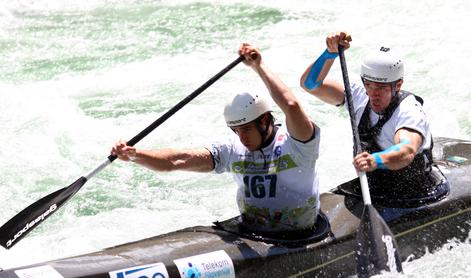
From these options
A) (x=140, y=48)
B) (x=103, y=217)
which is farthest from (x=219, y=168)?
(x=140, y=48)

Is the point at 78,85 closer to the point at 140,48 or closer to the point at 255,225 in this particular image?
the point at 140,48

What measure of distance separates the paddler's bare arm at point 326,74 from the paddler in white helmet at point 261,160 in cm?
67

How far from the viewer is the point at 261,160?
480 centimetres

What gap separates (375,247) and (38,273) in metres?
1.84

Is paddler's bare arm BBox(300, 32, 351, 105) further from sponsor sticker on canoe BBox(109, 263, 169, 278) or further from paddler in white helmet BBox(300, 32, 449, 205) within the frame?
sponsor sticker on canoe BBox(109, 263, 169, 278)

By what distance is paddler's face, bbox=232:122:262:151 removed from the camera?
469 centimetres

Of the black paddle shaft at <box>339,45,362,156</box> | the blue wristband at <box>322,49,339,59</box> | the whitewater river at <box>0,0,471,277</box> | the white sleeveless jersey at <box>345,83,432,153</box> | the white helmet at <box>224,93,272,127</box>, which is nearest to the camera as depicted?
the white helmet at <box>224,93,272,127</box>

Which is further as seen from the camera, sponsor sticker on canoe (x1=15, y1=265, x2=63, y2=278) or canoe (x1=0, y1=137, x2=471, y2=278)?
canoe (x1=0, y1=137, x2=471, y2=278)

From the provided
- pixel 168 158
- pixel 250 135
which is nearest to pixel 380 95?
pixel 250 135

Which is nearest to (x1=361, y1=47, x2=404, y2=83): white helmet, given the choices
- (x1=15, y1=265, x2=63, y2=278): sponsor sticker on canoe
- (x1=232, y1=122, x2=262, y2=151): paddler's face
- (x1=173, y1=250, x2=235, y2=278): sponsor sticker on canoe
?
(x1=232, y1=122, x2=262, y2=151): paddler's face

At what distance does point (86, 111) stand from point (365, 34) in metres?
4.24

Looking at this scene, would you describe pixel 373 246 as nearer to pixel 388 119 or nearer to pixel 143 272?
pixel 388 119

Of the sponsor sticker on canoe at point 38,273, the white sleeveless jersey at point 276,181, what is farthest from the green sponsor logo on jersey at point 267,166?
the sponsor sticker on canoe at point 38,273

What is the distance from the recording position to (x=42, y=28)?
518 inches
